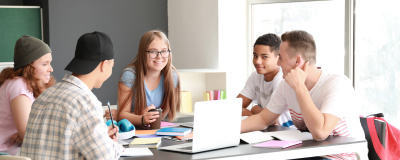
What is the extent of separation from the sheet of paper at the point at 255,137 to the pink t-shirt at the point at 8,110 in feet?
4.43

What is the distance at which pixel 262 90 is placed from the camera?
4.05 metres

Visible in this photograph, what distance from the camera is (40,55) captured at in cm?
321

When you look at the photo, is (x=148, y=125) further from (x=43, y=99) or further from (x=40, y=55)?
(x=43, y=99)

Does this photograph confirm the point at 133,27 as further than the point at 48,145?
Yes

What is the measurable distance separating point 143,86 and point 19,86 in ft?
2.87

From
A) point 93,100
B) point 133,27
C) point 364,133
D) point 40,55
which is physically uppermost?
point 133,27

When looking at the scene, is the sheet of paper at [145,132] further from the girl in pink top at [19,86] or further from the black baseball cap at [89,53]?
the black baseball cap at [89,53]

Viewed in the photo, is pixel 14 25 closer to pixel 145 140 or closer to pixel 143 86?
pixel 143 86

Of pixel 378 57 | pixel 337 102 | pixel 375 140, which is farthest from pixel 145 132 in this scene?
pixel 378 57

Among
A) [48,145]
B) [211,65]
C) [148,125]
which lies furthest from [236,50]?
[48,145]

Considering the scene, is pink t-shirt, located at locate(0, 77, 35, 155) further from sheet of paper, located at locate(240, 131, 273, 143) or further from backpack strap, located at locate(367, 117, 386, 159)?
backpack strap, located at locate(367, 117, 386, 159)

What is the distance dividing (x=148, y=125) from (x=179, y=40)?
10.9 ft

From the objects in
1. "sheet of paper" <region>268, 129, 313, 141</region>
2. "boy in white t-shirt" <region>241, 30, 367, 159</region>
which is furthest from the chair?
"sheet of paper" <region>268, 129, 313, 141</region>

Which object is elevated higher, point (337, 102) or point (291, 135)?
point (337, 102)
